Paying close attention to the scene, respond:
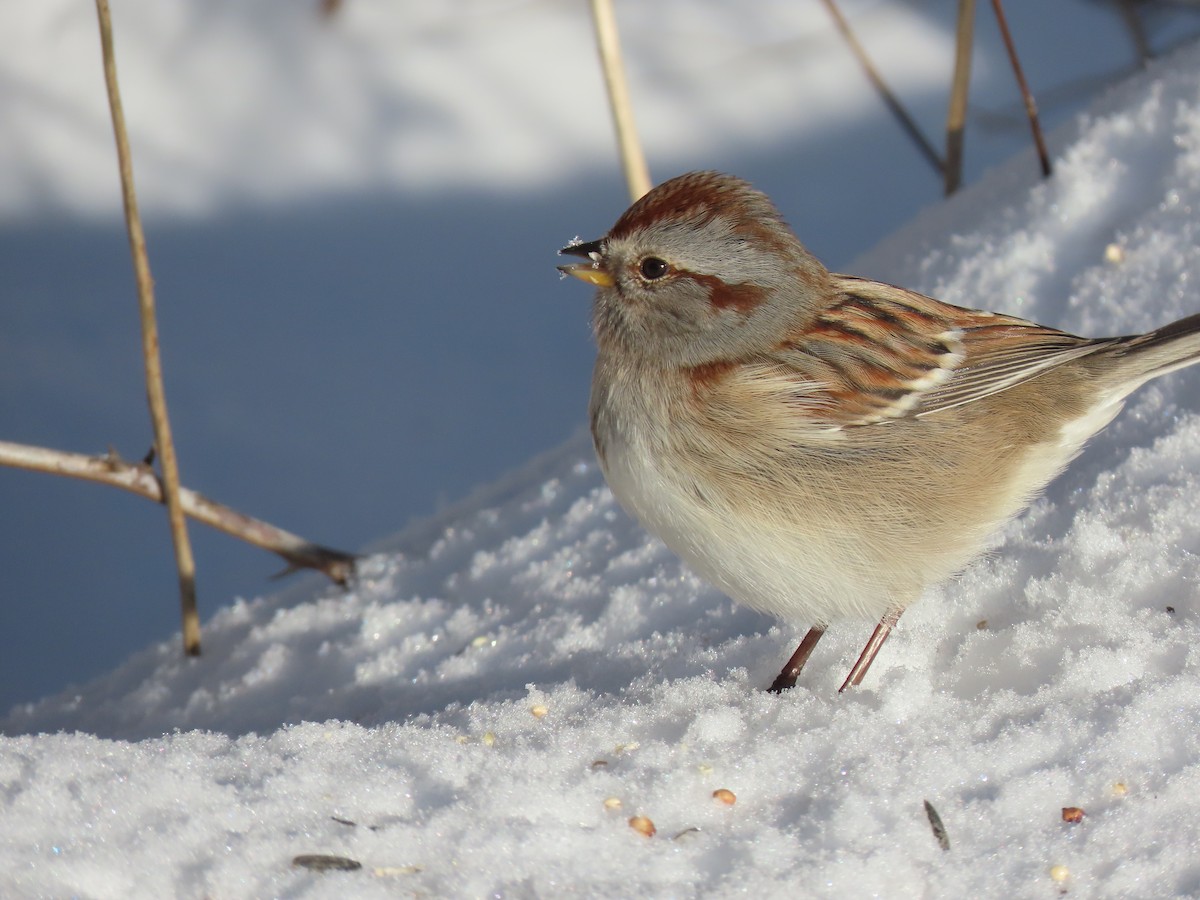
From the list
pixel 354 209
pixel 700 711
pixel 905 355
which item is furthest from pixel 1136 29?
pixel 700 711

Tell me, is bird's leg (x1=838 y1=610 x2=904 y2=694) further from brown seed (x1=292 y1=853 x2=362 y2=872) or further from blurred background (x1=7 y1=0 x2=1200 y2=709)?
blurred background (x1=7 y1=0 x2=1200 y2=709)

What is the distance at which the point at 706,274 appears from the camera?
99.7 inches

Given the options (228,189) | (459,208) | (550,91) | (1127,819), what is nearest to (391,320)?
(459,208)

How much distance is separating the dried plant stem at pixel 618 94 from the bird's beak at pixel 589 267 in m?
1.00

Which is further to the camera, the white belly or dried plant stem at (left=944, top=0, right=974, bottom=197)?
dried plant stem at (left=944, top=0, right=974, bottom=197)

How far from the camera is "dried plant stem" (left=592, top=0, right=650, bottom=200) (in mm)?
3430

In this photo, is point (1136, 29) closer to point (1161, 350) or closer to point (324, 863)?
point (1161, 350)

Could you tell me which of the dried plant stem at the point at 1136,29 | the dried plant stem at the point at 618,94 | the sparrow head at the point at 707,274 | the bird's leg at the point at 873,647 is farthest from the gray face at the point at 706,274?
the dried plant stem at the point at 1136,29

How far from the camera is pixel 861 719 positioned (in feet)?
7.52

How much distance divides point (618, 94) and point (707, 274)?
3.76 ft

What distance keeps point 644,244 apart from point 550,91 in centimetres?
336

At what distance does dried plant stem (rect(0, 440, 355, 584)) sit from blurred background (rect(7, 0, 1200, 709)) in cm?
88

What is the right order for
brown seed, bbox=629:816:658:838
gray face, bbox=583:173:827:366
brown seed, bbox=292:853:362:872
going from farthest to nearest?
gray face, bbox=583:173:827:366
brown seed, bbox=629:816:658:838
brown seed, bbox=292:853:362:872

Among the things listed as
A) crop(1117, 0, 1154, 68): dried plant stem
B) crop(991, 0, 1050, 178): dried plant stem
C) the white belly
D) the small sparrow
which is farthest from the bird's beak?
crop(1117, 0, 1154, 68): dried plant stem
